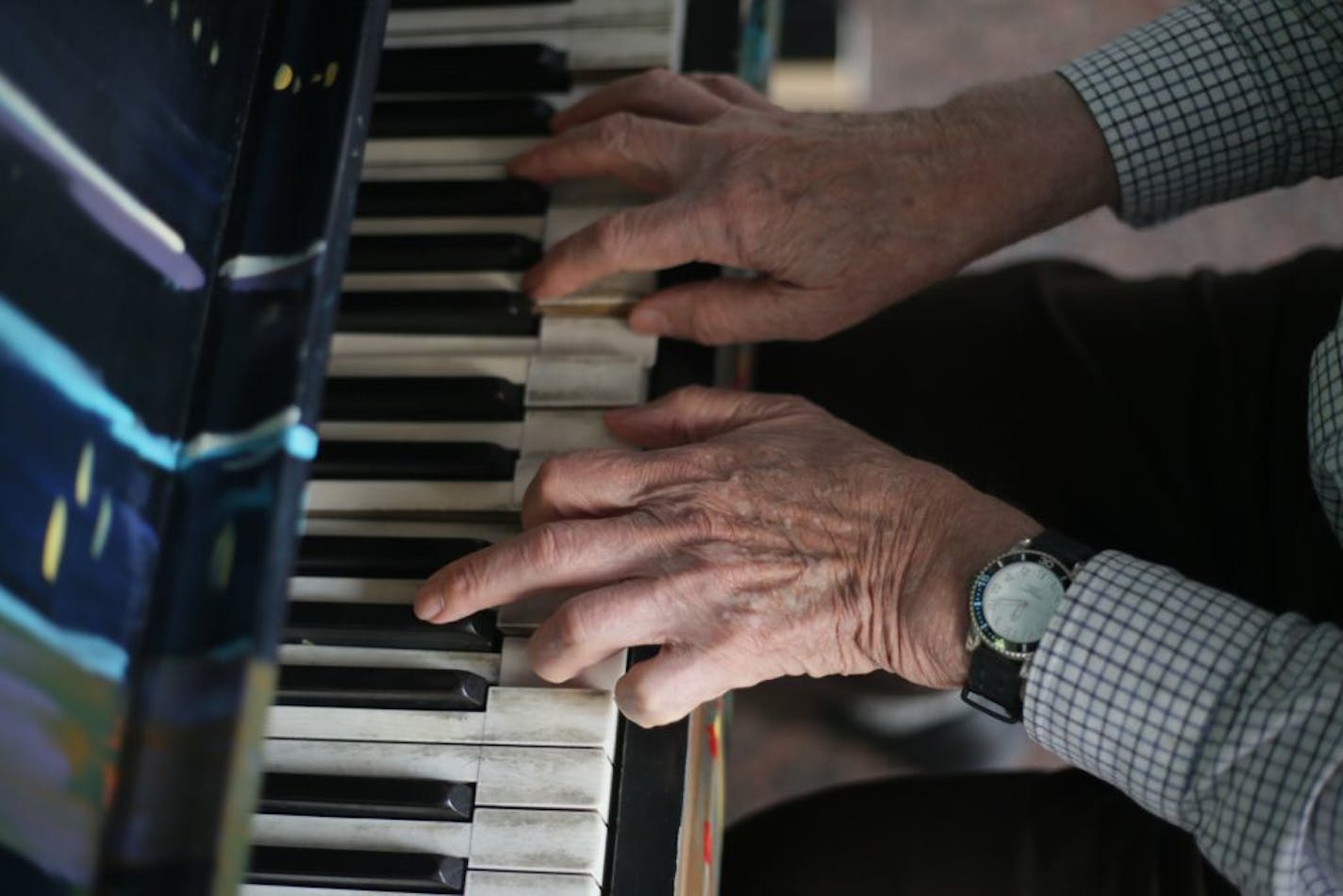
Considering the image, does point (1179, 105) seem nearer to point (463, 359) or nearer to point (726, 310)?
point (726, 310)

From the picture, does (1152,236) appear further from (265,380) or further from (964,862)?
(265,380)

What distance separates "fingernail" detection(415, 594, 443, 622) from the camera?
2.82ft

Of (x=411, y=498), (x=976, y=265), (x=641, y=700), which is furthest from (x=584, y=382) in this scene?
(x=976, y=265)

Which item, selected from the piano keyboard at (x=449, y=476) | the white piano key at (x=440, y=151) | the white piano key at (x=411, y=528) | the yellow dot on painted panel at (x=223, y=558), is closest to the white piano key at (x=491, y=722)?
the piano keyboard at (x=449, y=476)

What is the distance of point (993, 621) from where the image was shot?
2.80 ft

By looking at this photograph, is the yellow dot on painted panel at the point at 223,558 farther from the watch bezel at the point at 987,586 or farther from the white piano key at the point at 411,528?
the watch bezel at the point at 987,586

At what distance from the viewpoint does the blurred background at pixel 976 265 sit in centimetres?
150

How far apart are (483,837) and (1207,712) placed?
0.43 m

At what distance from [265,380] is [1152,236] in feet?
5.88

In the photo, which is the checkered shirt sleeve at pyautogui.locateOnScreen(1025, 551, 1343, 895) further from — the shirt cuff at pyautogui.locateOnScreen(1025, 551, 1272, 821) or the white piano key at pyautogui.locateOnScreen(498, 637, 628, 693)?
the white piano key at pyautogui.locateOnScreen(498, 637, 628, 693)

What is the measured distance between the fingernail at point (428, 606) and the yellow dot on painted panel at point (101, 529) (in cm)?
22

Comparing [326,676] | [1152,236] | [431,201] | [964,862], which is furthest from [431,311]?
[1152,236]

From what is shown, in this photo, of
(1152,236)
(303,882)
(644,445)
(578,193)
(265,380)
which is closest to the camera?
(265,380)

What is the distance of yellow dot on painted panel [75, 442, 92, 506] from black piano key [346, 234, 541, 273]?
0.37m
